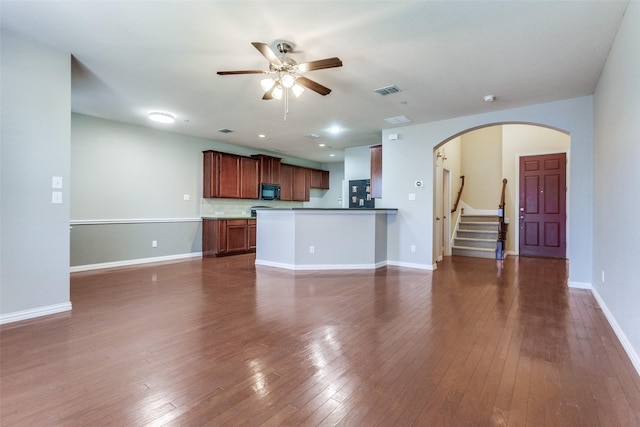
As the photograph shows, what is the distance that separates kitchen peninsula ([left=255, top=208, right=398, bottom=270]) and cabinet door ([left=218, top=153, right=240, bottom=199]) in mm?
2181

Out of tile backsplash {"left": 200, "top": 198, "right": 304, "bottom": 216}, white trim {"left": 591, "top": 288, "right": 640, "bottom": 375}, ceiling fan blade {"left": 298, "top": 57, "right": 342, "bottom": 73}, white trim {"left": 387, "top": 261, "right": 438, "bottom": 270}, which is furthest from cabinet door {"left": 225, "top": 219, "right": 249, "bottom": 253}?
white trim {"left": 591, "top": 288, "right": 640, "bottom": 375}

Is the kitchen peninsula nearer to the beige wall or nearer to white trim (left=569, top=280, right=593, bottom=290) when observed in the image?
white trim (left=569, top=280, right=593, bottom=290)

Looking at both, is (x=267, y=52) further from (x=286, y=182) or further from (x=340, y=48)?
(x=286, y=182)

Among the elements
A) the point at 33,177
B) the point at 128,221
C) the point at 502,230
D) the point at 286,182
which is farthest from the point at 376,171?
the point at 33,177

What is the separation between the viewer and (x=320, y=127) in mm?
5871

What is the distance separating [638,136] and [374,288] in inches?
115

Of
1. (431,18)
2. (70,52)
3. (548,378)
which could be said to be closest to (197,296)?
(70,52)

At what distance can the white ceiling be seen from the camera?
2404 mm

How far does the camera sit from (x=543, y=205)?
6.93m

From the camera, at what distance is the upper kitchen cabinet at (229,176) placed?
6918mm

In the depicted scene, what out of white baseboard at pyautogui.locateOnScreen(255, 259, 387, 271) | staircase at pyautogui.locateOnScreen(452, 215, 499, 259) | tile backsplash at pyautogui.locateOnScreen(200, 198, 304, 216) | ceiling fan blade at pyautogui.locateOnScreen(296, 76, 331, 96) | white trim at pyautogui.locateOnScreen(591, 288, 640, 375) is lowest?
white trim at pyautogui.locateOnScreen(591, 288, 640, 375)

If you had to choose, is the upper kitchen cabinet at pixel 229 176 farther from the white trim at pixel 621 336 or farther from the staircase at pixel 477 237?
the white trim at pixel 621 336

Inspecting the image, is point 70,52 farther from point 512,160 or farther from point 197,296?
point 512,160

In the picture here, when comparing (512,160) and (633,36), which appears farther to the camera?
(512,160)
